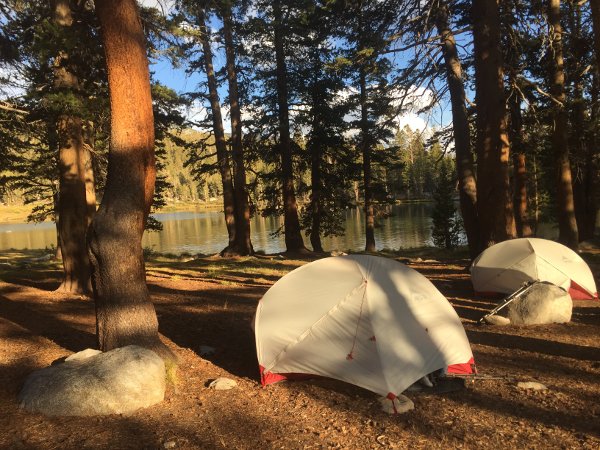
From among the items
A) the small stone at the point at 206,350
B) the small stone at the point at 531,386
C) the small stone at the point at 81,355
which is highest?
the small stone at the point at 81,355

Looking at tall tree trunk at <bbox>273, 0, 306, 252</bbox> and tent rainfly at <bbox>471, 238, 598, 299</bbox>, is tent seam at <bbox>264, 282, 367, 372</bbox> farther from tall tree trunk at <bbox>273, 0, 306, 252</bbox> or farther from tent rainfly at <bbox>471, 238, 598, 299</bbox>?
tall tree trunk at <bbox>273, 0, 306, 252</bbox>

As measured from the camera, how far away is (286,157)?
18.8 meters

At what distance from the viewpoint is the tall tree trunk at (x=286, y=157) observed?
1847 centimetres

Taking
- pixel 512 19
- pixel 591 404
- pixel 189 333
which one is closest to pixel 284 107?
pixel 512 19

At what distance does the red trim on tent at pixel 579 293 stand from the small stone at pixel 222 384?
7.11 metres

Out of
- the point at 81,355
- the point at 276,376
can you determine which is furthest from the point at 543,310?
the point at 81,355

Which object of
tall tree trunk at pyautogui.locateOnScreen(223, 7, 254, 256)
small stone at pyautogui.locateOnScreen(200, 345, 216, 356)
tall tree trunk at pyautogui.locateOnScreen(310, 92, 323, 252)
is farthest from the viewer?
tall tree trunk at pyautogui.locateOnScreen(310, 92, 323, 252)

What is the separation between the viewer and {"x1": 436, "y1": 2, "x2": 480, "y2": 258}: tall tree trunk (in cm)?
1153

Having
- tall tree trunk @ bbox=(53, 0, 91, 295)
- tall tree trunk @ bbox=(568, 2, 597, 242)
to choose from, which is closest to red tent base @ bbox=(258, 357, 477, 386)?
tall tree trunk @ bbox=(53, 0, 91, 295)

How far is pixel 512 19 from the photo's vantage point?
11133 millimetres

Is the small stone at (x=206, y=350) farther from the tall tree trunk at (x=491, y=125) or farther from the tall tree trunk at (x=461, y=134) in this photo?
the tall tree trunk at (x=461, y=134)

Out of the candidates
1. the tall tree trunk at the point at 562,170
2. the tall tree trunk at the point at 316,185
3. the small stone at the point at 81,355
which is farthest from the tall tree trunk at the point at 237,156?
the small stone at the point at 81,355

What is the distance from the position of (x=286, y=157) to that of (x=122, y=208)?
45.5 ft

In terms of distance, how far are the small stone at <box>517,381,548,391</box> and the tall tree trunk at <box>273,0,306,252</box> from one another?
13.7m
